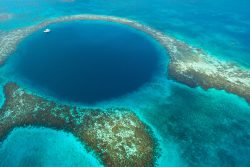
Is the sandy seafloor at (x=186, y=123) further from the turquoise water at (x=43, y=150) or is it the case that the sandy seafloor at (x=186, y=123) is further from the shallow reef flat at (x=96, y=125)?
the shallow reef flat at (x=96, y=125)

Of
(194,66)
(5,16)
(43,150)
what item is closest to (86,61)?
(43,150)

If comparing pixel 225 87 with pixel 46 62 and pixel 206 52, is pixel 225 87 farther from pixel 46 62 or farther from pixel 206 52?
pixel 46 62

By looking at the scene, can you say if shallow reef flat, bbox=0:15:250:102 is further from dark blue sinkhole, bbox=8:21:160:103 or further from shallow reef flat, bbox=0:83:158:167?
shallow reef flat, bbox=0:83:158:167

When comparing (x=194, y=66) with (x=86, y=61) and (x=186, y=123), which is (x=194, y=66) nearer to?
(x=186, y=123)

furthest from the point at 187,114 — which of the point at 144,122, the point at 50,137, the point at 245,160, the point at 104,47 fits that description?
the point at 104,47

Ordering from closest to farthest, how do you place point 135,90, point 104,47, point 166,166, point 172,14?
1. point 166,166
2. point 135,90
3. point 104,47
4. point 172,14

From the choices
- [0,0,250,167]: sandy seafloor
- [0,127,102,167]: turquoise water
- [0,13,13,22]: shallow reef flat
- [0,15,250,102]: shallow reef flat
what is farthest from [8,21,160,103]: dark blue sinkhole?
[0,13,13,22]: shallow reef flat

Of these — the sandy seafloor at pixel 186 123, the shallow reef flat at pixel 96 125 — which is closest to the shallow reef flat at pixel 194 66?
the sandy seafloor at pixel 186 123
